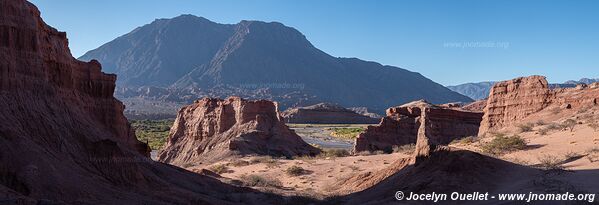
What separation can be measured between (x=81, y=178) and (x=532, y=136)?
70.3ft

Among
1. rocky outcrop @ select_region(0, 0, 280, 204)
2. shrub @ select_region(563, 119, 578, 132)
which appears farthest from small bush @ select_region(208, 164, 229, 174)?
shrub @ select_region(563, 119, 578, 132)

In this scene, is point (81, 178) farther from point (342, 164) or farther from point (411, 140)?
point (411, 140)

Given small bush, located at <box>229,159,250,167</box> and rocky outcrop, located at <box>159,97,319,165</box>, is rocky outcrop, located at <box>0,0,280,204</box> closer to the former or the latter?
small bush, located at <box>229,159,250,167</box>

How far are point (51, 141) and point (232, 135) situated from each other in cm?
2993

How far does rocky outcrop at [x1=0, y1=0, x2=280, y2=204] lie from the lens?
12.9 meters

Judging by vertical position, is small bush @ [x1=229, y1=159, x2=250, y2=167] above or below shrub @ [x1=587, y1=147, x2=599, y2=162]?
below

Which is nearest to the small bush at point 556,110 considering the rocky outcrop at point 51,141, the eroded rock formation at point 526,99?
the eroded rock formation at point 526,99

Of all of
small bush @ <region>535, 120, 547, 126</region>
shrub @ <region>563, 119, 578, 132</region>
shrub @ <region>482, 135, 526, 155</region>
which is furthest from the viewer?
small bush @ <region>535, 120, 547, 126</region>

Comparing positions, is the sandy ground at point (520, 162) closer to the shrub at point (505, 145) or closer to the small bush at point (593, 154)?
the small bush at point (593, 154)

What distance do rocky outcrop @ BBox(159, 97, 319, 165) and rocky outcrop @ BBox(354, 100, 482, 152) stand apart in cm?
545

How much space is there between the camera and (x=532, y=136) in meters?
25.9

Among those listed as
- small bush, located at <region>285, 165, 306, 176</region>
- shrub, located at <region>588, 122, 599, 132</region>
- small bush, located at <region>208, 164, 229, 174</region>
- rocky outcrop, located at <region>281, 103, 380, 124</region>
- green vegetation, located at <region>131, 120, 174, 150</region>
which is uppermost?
shrub, located at <region>588, 122, 599, 132</region>

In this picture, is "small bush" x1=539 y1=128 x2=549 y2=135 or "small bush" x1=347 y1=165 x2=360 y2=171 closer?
"small bush" x1=539 y1=128 x2=549 y2=135

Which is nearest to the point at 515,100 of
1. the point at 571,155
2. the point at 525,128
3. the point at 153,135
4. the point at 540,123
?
the point at 540,123
